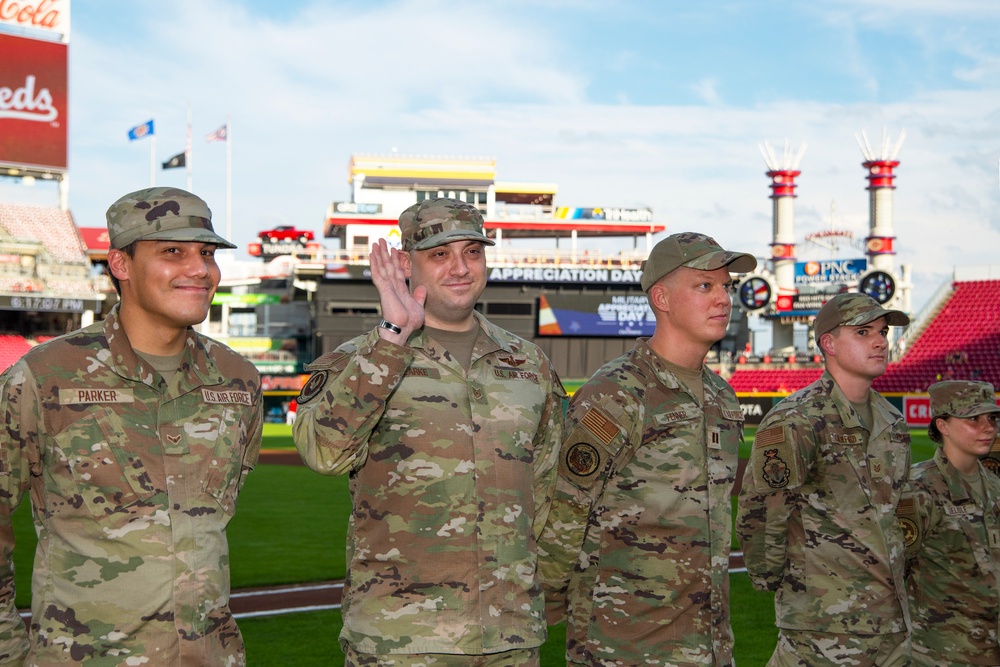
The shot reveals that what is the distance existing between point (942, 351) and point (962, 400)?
45934 millimetres

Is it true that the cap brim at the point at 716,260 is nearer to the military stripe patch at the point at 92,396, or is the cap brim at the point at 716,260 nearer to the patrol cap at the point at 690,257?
the patrol cap at the point at 690,257

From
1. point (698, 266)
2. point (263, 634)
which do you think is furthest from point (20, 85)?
point (698, 266)

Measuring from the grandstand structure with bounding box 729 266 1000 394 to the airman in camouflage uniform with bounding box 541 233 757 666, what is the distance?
4117 centimetres

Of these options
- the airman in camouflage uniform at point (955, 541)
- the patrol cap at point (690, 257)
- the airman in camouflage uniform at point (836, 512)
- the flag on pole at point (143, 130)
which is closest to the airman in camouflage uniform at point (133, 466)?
the patrol cap at point (690, 257)

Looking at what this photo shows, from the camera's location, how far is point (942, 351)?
160ft

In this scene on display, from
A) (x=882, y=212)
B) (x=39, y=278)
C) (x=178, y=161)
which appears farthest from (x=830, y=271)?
(x=39, y=278)

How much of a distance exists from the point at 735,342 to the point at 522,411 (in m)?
62.2

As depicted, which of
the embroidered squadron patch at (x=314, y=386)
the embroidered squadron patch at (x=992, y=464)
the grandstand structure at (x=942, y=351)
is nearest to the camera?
the embroidered squadron patch at (x=314, y=386)

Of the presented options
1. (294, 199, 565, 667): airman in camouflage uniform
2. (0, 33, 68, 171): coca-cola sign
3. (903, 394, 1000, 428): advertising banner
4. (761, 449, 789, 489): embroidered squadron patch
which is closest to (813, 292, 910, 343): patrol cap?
(761, 449, 789, 489): embroidered squadron patch

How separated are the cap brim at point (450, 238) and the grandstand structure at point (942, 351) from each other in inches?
1658

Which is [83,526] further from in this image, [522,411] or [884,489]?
[884,489]

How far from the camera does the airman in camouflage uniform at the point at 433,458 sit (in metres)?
3.79

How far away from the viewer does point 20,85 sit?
52.3 m

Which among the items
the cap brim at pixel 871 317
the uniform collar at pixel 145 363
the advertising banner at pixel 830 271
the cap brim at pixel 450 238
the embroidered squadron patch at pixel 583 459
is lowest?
the embroidered squadron patch at pixel 583 459
